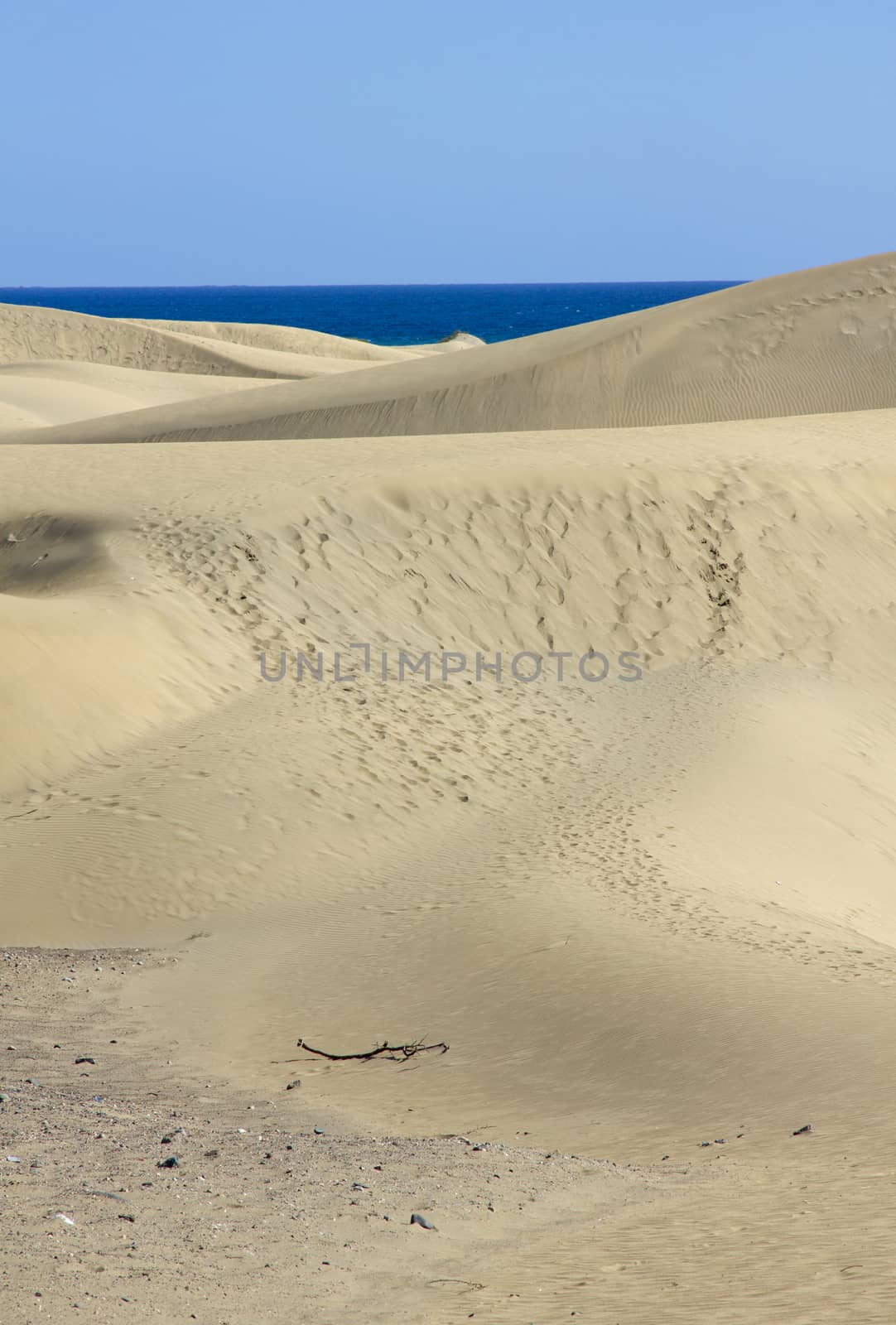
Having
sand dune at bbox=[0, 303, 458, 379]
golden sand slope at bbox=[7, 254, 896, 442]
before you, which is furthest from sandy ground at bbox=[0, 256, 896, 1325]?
sand dune at bbox=[0, 303, 458, 379]

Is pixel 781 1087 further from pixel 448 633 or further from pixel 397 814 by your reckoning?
pixel 448 633

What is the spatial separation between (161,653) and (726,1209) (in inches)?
341

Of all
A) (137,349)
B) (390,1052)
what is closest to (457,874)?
(390,1052)

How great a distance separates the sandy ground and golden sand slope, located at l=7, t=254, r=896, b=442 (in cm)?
362

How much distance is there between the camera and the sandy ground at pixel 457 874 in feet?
14.3

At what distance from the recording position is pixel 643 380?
24062 millimetres

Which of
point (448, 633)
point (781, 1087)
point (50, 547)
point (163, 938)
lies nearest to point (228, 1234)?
point (781, 1087)

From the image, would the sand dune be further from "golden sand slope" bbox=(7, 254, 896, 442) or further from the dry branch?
the dry branch

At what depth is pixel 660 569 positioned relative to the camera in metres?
15.5

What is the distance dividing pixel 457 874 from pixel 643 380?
16337 millimetres

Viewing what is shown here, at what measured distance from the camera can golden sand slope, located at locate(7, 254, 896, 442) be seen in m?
23.5

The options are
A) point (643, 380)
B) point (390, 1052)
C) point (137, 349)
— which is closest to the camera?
point (390, 1052)

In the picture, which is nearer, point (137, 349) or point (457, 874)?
point (457, 874)

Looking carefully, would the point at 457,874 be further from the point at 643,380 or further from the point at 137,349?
the point at 137,349
